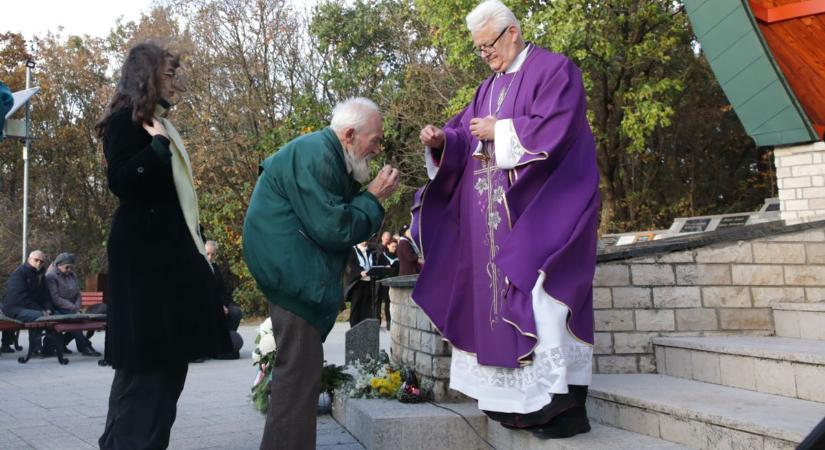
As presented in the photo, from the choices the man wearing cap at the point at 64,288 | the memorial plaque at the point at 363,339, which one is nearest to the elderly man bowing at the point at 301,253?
the memorial plaque at the point at 363,339

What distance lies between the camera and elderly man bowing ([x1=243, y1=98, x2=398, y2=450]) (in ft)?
11.0

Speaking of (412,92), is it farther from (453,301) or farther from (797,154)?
(453,301)

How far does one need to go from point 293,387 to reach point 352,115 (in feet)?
4.04

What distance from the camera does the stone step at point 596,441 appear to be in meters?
3.56

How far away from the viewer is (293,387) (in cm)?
339

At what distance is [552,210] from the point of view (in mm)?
3686

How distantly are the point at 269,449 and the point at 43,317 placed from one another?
28.1 ft

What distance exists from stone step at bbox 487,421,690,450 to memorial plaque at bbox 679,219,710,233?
1105cm

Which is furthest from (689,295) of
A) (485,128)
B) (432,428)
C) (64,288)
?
(64,288)

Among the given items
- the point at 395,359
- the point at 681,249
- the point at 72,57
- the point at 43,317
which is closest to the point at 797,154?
the point at 681,249

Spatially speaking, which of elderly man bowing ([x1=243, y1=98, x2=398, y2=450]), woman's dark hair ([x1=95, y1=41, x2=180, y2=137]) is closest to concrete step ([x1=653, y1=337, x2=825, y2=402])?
elderly man bowing ([x1=243, y1=98, x2=398, y2=450])

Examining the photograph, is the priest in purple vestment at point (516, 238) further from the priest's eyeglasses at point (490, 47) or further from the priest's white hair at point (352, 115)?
the priest's white hair at point (352, 115)

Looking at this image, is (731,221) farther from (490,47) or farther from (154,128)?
(154,128)

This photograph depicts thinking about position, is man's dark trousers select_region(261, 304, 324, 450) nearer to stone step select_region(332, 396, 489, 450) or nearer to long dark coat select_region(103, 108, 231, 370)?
long dark coat select_region(103, 108, 231, 370)
